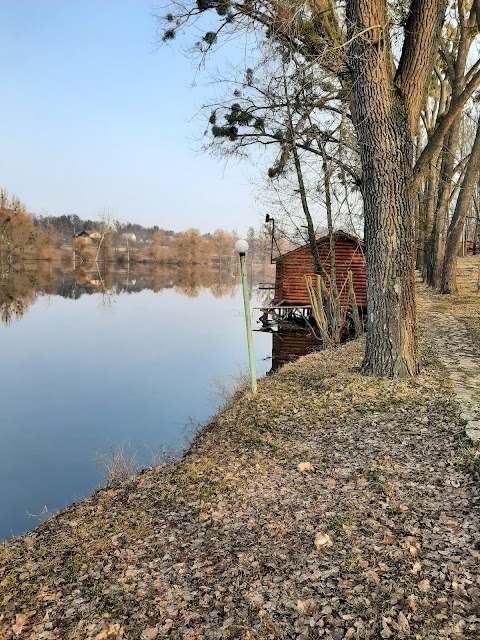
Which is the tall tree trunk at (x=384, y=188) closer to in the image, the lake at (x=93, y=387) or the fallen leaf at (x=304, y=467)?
the fallen leaf at (x=304, y=467)

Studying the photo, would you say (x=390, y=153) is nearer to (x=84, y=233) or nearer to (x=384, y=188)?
(x=384, y=188)

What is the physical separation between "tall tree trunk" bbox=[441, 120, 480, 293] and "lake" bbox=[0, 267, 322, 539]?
6.77 m

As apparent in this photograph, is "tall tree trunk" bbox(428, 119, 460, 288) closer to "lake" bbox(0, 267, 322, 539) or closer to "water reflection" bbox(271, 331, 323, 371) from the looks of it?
"water reflection" bbox(271, 331, 323, 371)

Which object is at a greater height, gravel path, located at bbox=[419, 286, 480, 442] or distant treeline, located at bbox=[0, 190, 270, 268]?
distant treeline, located at bbox=[0, 190, 270, 268]

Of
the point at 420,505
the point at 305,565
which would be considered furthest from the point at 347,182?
the point at 305,565

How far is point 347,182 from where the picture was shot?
1186 cm

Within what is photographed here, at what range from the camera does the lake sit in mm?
8547

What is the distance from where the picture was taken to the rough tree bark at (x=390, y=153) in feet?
21.6

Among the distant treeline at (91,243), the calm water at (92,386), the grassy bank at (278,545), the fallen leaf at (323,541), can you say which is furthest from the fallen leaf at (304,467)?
the distant treeline at (91,243)

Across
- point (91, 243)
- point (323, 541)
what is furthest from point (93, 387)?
point (91, 243)

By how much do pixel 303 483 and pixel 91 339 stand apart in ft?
63.4

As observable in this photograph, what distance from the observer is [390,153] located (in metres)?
6.64

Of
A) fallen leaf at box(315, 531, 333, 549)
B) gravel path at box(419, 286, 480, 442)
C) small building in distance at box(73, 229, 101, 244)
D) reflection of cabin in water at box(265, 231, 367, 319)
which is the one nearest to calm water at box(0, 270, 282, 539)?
reflection of cabin in water at box(265, 231, 367, 319)

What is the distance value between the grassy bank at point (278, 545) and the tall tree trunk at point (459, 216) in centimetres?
1046
